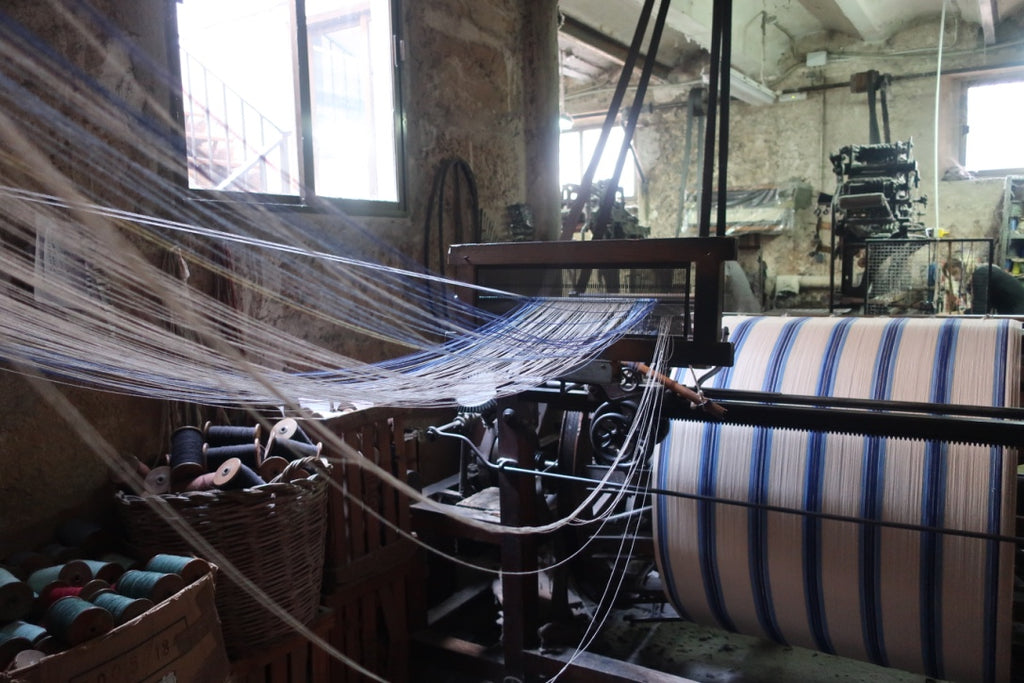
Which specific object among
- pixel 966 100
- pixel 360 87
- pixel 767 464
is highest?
pixel 966 100

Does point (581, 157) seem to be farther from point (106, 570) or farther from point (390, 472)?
point (106, 570)

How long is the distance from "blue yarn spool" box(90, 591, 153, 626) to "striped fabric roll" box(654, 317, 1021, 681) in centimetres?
137

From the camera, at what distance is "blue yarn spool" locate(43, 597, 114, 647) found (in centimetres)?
138

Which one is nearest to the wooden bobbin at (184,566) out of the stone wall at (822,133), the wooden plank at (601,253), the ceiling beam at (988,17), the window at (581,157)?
the wooden plank at (601,253)

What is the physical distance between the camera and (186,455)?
2053 millimetres

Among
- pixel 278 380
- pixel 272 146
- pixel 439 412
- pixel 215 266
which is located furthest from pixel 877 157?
pixel 278 380

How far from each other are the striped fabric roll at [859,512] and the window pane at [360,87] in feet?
6.56

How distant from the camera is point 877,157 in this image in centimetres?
491

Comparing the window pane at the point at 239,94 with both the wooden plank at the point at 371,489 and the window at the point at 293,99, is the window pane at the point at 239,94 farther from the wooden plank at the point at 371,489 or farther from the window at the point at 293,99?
the wooden plank at the point at 371,489

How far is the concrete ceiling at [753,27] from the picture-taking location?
255 inches

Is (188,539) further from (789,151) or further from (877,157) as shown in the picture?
(789,151)

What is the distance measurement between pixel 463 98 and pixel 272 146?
120 centimetres

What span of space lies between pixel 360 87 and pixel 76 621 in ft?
9.19

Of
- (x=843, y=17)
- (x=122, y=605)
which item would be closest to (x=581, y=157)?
(x=843, y=17)
